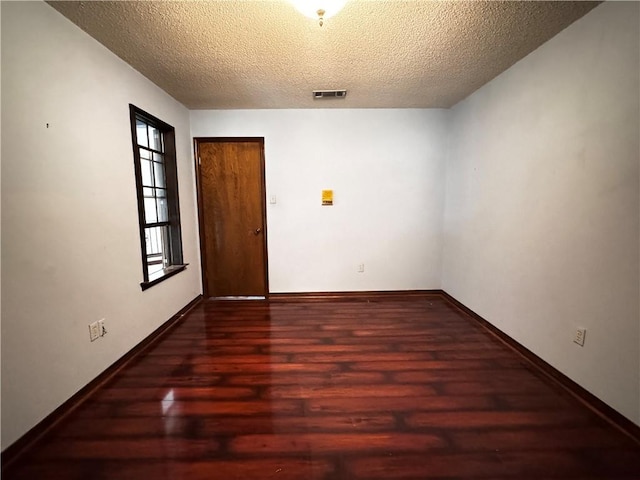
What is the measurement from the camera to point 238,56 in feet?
6.78

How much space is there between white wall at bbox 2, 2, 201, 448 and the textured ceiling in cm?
31

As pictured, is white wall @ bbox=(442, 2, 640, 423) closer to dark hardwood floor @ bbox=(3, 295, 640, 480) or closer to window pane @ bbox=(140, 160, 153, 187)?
dark hardwood floor @ bbox=(3, 295, 640, 480)

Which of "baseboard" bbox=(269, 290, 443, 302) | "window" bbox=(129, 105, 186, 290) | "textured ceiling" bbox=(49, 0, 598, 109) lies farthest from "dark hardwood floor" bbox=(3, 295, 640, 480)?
"textured ceiling" bbox=(49, 0, 598, 109)

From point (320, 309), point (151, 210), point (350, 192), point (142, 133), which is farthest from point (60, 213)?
point (350, 192)

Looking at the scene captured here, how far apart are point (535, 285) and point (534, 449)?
1.16 m

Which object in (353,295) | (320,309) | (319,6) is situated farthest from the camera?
(353,295)

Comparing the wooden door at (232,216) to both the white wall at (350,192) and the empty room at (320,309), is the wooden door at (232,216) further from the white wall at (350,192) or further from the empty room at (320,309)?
the empty room at (320,309)

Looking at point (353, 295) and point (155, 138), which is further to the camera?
point (353, 295)

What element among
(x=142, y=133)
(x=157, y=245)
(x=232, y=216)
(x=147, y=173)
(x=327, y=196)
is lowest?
(x=157, y=245)

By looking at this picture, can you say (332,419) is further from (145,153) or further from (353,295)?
(145,153)

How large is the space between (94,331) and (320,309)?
2.10 m

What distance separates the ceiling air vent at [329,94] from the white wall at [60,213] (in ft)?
5.44

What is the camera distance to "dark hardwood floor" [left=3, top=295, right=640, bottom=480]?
1271mm

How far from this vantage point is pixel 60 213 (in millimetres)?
1571
